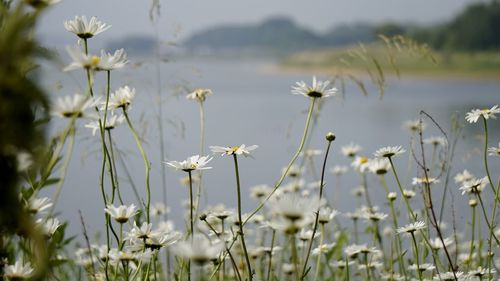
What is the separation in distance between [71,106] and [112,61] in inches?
7.1

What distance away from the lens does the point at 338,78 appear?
2.06 meters

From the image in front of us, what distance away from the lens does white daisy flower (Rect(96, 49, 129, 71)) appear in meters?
0.87

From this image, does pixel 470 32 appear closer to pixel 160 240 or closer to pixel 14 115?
pixel 160 240

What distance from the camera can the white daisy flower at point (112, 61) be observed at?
87 centimetres

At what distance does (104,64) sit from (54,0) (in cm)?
20

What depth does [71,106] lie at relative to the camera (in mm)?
723

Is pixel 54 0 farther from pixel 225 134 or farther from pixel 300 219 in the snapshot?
pixel 225 134

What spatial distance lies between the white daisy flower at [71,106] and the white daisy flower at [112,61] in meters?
0.13

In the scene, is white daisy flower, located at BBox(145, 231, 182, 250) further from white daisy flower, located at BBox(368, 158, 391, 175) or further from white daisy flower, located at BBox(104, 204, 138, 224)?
white daisy flower, located at BBox(368, 158, 391, 175)

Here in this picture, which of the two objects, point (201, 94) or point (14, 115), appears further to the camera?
point (201, 94)

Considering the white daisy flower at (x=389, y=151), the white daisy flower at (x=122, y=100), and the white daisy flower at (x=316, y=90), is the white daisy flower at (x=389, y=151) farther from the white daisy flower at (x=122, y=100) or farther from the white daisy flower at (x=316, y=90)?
the white daisy flower at (x=122, y=100)

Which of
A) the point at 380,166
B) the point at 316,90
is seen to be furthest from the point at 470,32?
the point at 316,90

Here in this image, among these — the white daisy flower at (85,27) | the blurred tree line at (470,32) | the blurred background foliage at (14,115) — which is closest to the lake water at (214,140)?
the white daisy flower at (85,27)

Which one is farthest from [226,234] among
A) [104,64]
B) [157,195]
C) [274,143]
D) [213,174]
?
[274,143]
